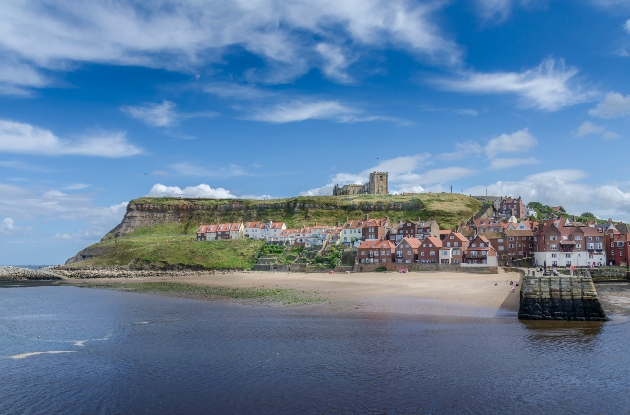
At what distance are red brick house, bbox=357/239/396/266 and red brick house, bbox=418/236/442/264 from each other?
5.16m

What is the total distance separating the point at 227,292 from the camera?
59156 mm

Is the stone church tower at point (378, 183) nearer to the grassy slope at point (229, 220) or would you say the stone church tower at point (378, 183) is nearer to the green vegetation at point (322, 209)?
the green vegetation at point (322, 209)

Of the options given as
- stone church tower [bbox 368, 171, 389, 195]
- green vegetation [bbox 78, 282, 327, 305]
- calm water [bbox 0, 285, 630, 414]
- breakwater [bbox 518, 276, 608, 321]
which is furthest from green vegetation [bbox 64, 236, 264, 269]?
stone church tower [bbox 368, 171, 389, 195]

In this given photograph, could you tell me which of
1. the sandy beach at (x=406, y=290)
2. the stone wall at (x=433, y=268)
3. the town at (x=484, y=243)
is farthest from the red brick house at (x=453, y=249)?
the sandy beach at (x=406, y=290)

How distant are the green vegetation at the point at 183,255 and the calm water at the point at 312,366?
5797 cm

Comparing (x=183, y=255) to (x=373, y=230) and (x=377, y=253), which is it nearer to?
(x=373, y=230)

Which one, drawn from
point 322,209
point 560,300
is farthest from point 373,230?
point 560,300

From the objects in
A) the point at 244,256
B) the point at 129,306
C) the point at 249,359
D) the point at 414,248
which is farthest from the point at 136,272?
the point at 249,359

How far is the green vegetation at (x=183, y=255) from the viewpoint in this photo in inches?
3888

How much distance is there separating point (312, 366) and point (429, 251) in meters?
59.3

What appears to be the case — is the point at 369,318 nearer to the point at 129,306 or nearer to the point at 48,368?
the point at 48,368

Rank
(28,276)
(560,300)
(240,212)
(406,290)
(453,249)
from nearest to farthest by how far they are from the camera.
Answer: (560,300), (406,290), (453,249), (28,276), (240,212)

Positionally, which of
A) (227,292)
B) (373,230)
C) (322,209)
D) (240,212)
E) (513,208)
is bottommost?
(227,292)

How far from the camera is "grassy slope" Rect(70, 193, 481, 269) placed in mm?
102206
